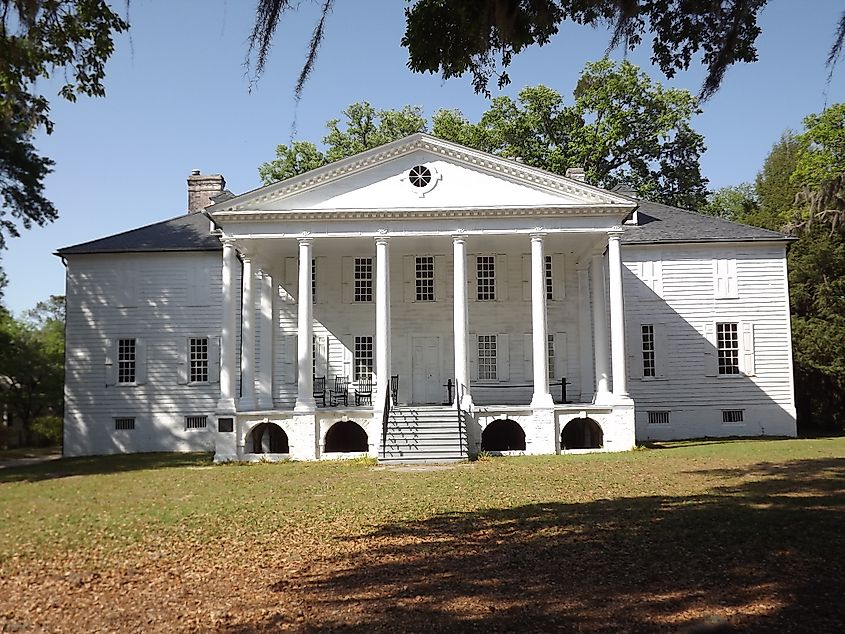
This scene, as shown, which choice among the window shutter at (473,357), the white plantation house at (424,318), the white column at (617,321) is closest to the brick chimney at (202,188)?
the white plantation house at (424,318)

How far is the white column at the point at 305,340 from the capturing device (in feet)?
78.5

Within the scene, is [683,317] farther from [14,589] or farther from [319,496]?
[14,589]

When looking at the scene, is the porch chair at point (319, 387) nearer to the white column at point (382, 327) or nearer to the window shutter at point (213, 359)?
the window shutter at point (213, 359)

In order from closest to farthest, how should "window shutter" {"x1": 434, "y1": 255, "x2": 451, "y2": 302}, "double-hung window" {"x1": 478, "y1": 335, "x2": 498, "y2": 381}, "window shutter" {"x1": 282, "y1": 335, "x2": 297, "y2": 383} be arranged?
"double-hung window" {"x1": 478, "y1": 335, "x2": 498, "y2": 381}
"window shutter" {"x1": 434, "y1": 255, "x2": 451, "y2": 302}
"window shutter" {"x1": 282, "y1": 335, "x2": 297, "y2": 383}

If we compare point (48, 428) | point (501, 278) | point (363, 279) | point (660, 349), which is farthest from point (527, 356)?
point (48, 428)

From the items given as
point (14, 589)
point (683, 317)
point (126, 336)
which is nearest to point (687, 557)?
point (14, 589)

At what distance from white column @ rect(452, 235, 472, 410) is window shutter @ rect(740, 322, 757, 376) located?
11.7 metres

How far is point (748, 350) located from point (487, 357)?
9.71 m

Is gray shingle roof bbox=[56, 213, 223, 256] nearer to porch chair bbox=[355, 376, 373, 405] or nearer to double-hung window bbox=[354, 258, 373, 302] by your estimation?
double-hung window bbox=[354, 258, 373, 302]

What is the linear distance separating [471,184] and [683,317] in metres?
10.5

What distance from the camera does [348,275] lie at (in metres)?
28.5

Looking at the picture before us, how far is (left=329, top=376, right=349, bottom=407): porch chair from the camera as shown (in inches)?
1092

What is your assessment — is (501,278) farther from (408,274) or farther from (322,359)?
(322,359)

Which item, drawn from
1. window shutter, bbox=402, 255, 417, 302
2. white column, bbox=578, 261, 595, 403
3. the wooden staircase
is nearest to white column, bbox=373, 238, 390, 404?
the wooden staircase
